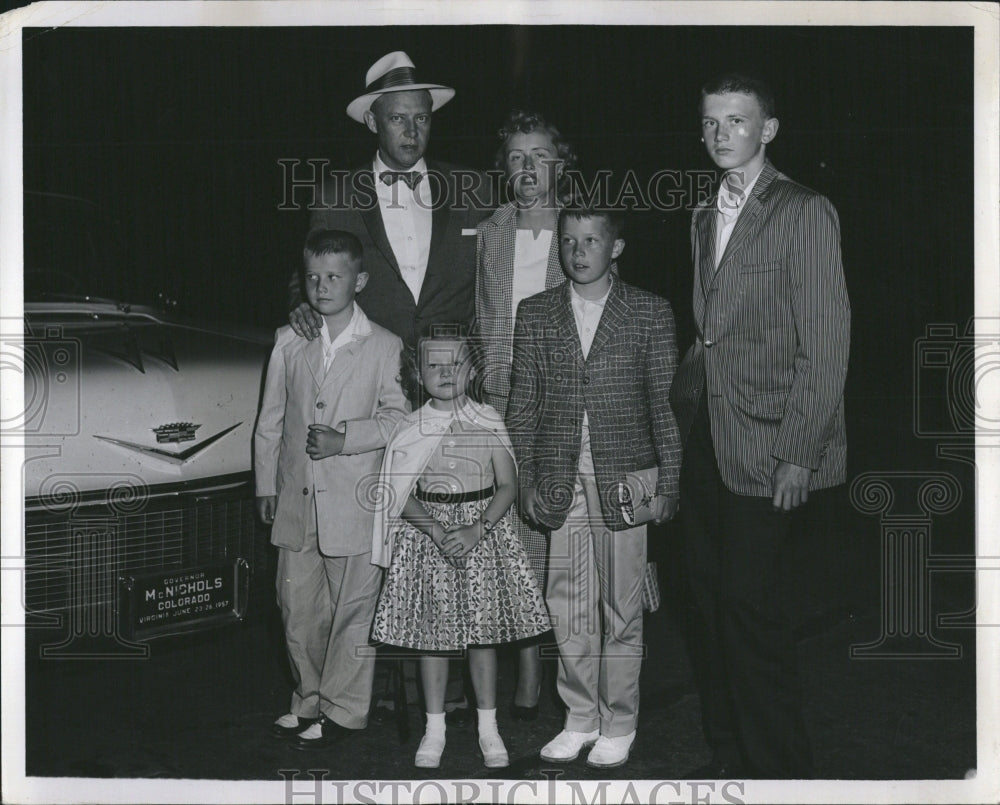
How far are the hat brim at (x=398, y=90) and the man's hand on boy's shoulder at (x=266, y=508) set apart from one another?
1.46m

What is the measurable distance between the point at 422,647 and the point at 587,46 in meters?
2.22

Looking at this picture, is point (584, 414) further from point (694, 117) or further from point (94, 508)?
point (94, 508)

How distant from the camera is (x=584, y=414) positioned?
13.4 ft

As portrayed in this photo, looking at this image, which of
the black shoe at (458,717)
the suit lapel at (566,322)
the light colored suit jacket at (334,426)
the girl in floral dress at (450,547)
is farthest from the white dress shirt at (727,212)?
the black shoe at (458,717)

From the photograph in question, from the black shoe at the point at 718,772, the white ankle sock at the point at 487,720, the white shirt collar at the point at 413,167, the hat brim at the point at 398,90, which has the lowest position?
the black shoe at the point at 718,772

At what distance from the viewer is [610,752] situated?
407 cm

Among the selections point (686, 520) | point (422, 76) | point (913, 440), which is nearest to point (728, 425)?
point (686, 520)

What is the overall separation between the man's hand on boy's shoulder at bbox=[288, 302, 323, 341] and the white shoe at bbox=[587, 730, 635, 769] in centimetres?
175

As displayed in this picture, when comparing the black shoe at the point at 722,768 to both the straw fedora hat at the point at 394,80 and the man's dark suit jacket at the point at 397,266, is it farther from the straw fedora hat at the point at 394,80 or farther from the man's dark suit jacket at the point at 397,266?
the straw fedora hat at the point at 394,80

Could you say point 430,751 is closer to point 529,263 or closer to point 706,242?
point 529,263

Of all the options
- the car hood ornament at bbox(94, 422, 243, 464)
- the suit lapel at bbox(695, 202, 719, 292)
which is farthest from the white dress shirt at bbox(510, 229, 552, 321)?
the car hood ornament at bbox(94, 422, 243, 464)

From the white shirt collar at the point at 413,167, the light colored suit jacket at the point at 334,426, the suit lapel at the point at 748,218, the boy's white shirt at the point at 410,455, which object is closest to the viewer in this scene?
the suit lapel at the point at 748,218

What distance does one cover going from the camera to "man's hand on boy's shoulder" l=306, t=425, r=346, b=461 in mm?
4203

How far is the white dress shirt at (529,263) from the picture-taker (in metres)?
4.27
